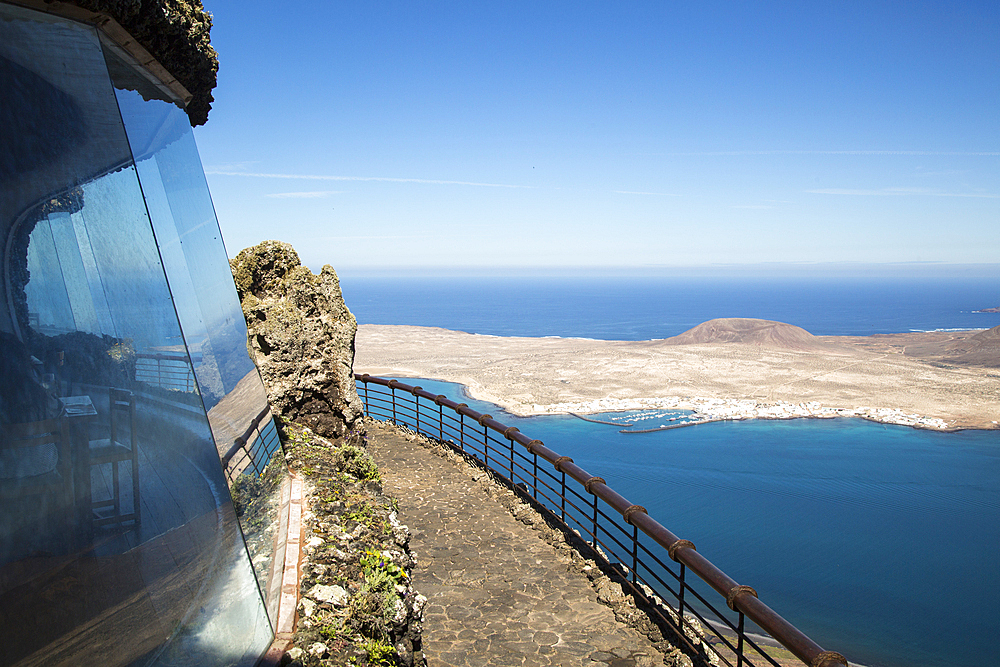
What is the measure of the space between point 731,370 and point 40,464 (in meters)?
57.7

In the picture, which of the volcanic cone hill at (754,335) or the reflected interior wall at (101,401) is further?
the volcanic cone hill at (754,335)

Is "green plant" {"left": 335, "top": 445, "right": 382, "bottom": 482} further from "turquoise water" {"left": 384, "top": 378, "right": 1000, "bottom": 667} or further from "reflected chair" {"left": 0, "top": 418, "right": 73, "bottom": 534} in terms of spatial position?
"turquoise water" {"left": 384, "top": 378, "right": 1000, "bottom": 667}

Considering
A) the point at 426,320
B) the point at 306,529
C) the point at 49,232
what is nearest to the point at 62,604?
the point at 49,232

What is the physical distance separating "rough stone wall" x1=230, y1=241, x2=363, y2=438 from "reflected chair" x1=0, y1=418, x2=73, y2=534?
16.9 feet

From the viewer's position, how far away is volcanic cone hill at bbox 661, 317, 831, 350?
219ft

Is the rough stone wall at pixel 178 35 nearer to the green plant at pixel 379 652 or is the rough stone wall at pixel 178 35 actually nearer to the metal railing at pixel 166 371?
the metal railing at pixel 166 371

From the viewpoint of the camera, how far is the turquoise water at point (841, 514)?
18.8m

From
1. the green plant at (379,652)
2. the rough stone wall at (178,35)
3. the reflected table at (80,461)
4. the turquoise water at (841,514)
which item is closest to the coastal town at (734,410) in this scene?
the turquoise water at (841,514)

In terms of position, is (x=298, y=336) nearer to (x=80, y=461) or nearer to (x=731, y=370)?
(x=80, y=461)

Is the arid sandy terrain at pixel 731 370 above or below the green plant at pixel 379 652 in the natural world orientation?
below

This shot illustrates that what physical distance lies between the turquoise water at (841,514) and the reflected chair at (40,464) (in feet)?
66.0

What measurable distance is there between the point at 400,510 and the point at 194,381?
4710 millimetres

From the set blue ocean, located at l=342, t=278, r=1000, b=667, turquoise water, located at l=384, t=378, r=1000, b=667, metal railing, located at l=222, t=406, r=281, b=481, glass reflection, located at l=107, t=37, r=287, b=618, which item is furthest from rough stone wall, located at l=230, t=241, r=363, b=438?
blue ocean, located at l=342, t=278, r=1000, b=667

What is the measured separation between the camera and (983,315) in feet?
397
